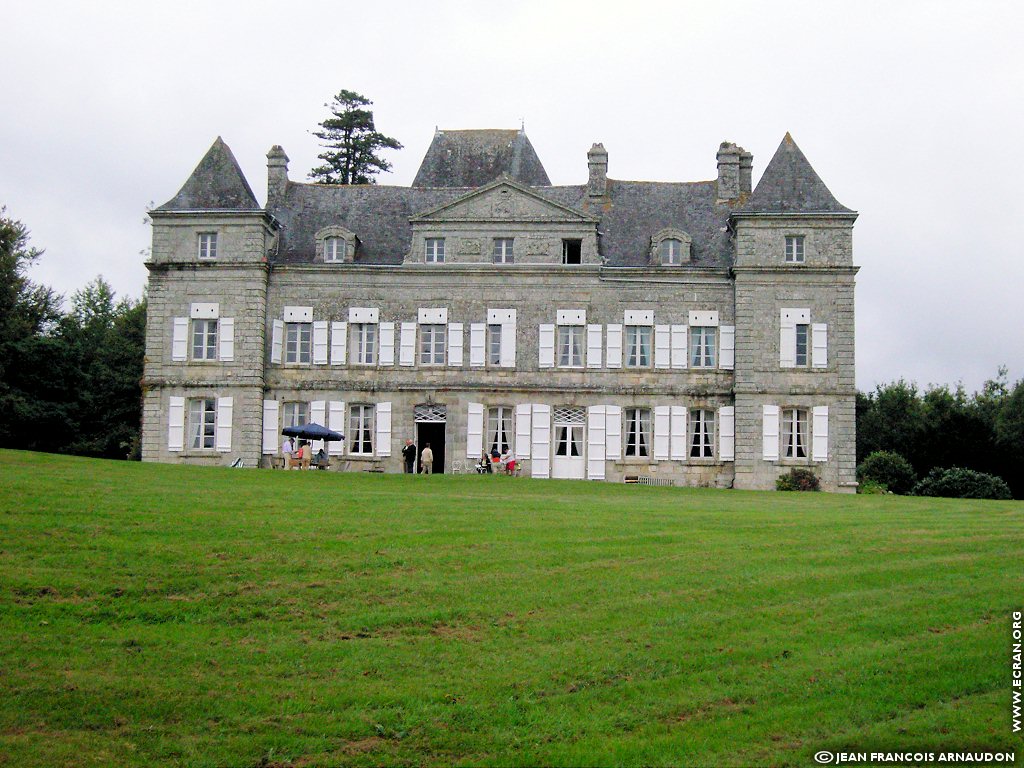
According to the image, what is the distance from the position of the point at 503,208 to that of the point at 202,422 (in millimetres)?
10805

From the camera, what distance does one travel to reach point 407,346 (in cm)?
3400

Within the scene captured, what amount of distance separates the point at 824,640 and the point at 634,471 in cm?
2231

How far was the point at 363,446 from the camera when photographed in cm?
3372

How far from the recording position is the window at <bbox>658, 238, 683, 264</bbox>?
34.3 m

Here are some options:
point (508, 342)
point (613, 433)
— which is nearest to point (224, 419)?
point (508, 342)

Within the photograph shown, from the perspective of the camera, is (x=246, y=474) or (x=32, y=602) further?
(x=246, y=474)

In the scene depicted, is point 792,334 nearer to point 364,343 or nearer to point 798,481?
point 798,481

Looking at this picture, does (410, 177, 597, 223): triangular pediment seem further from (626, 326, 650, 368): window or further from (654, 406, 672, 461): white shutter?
(654, 406, 672, 461): white shutter

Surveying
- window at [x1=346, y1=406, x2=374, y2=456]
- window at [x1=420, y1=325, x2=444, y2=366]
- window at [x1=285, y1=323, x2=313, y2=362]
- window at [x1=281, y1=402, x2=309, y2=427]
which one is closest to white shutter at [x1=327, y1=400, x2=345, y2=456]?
window at [x1=346, y1=406, x2=374, y2=456]

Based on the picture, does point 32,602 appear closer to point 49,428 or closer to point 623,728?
point 623,728

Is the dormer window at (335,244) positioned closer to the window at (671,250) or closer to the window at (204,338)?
the window at (204,338)

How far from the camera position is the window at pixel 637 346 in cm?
3388

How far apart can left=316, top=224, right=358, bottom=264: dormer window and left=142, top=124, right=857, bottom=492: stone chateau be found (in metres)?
0.05

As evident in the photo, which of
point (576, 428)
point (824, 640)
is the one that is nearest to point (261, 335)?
point (576, 428)
